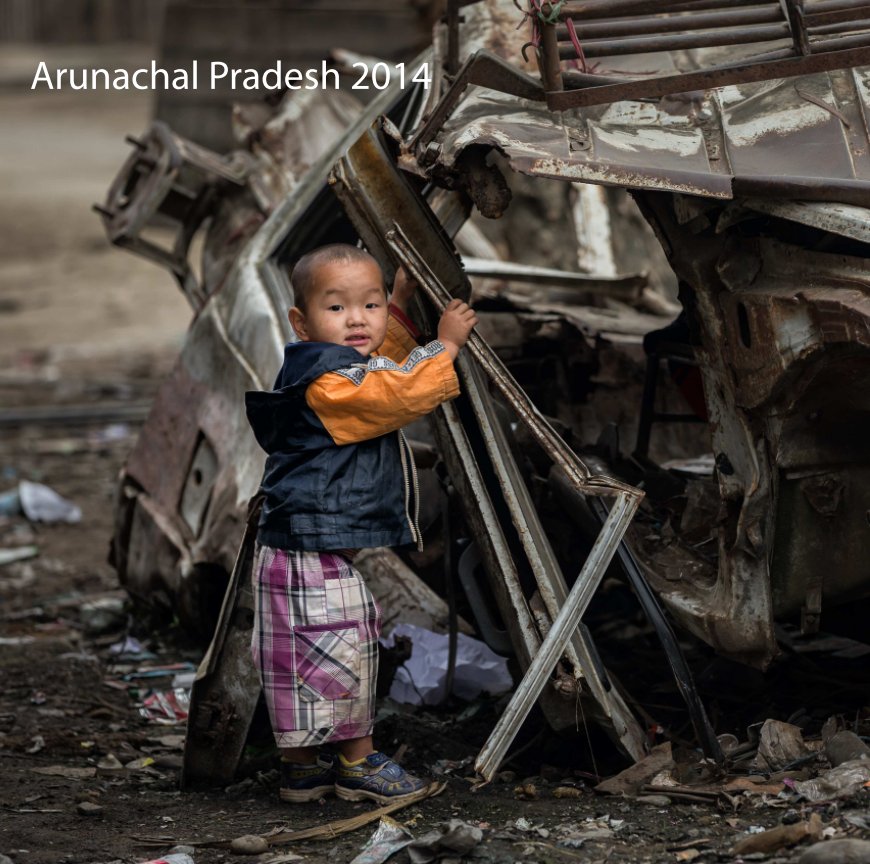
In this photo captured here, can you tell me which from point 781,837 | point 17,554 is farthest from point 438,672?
point 17,554

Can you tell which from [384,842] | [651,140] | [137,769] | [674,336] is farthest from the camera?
[137,769]

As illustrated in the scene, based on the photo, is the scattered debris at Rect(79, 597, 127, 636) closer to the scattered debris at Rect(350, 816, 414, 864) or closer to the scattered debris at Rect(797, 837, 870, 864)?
the scattered debris at Rect(350, 816, 414, 864)

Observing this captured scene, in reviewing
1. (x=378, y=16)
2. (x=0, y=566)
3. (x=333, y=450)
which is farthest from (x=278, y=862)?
(x=378, y=16)

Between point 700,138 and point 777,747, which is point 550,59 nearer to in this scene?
point 700,138

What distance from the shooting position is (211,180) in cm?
538

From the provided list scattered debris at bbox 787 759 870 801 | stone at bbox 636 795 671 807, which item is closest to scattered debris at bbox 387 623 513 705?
stone at bbox 636 795 671 807

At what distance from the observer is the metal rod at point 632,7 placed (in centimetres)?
309

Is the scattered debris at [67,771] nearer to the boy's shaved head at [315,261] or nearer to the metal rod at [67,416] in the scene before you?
the boy's shaved head at [315,261]

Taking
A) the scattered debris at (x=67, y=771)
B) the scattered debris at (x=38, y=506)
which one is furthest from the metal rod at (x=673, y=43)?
the scattered debris at (x=38, y=506)

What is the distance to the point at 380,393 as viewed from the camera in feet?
10.3

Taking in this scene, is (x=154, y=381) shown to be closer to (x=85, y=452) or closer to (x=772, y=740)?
(x=85, y=452)

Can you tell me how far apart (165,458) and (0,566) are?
1759 mm

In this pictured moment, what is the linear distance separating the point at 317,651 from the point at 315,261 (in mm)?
889

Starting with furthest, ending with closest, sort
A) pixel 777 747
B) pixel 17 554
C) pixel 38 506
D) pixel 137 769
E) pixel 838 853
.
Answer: pixel 38 506
pixel 17 554
pixel 137 769
pixel 777 747
pixel 838 853
